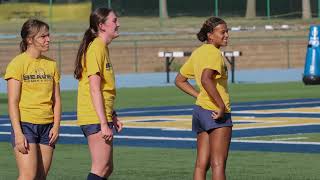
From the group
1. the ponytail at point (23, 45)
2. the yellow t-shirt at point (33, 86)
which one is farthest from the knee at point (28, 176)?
the ponytail at point (23, 45)

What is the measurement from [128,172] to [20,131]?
13.5 ft

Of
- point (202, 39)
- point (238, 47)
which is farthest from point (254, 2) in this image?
point (202, 39)

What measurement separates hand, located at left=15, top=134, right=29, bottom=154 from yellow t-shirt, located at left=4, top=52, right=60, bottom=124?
0.18m

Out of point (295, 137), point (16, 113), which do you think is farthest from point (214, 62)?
point (295, 137)

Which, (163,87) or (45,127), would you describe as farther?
(163,87)

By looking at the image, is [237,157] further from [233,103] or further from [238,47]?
[238,47]

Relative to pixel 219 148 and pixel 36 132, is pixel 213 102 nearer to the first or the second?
pixel 219 148

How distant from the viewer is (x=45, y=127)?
389 inches

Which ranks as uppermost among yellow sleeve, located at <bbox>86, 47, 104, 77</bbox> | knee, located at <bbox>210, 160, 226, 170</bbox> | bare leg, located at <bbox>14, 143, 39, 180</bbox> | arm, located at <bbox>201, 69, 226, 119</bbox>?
yellow sleeve, located at <bbox>86, 47, 104, 77</bbox>

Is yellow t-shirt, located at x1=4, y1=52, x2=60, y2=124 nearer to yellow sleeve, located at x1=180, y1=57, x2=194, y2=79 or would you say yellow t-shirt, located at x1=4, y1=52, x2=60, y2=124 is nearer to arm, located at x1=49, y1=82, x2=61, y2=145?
arm, located at x1=49, y1=82, x2=61, y2=145

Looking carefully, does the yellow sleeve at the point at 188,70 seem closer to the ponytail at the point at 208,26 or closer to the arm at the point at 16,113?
the ponytail at the point at 208,26

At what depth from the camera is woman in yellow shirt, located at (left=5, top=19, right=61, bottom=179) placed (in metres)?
Result: 9.78

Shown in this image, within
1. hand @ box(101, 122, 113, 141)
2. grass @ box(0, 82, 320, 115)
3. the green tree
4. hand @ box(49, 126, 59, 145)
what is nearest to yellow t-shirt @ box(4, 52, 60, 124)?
hand @ box(49, 126, 59, 145)

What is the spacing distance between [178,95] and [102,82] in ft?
62.8
